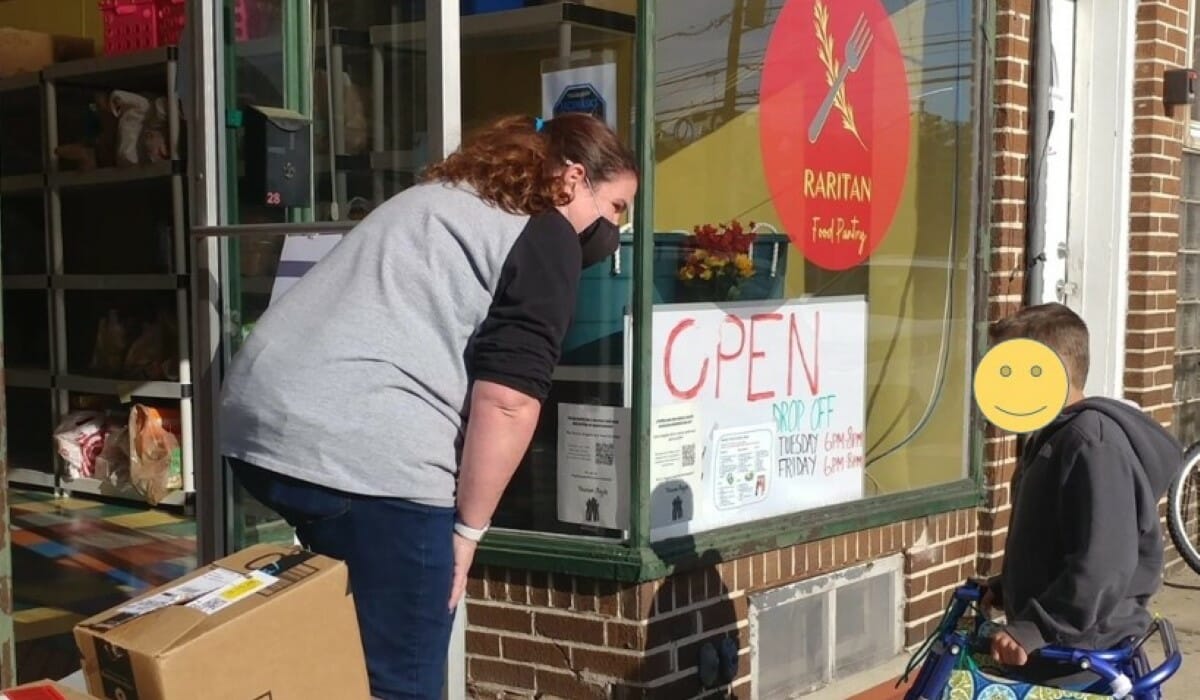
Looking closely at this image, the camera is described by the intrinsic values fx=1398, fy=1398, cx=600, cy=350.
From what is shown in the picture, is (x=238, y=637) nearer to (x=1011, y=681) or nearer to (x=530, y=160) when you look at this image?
(x=530, y=160)

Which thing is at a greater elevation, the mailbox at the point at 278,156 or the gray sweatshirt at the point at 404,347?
the mailbox at the point at 278,156

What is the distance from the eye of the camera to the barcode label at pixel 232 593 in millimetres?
2283

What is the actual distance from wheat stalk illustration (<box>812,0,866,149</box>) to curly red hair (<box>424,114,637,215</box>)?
7.71 ft

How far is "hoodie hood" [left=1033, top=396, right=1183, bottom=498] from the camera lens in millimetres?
3117

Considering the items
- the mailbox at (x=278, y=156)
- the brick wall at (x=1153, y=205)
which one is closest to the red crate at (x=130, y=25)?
the mailbox at (x=278, y=156)

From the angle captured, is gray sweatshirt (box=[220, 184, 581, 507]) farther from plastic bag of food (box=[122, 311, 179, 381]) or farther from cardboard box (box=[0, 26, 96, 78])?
cardboard box (box=[0, 26, 96, 78])

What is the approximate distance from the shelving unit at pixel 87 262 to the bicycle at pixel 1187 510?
4729 mm

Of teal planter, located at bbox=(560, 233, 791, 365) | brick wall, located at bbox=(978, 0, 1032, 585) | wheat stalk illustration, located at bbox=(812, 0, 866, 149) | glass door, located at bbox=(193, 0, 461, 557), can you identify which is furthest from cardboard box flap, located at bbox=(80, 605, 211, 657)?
brick wall, located at bbox=(978, 0, 1032, 585)

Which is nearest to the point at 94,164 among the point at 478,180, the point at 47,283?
the point at 47,283

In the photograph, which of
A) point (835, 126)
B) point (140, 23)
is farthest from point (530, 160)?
point (140, 23)

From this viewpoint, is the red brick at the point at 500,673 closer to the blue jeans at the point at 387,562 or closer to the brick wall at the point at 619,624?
the brick wall at the point at 619,624

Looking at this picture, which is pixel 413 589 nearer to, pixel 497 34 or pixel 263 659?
pixel 263 659

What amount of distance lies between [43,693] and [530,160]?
1.33 meters

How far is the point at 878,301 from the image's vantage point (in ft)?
17.8
